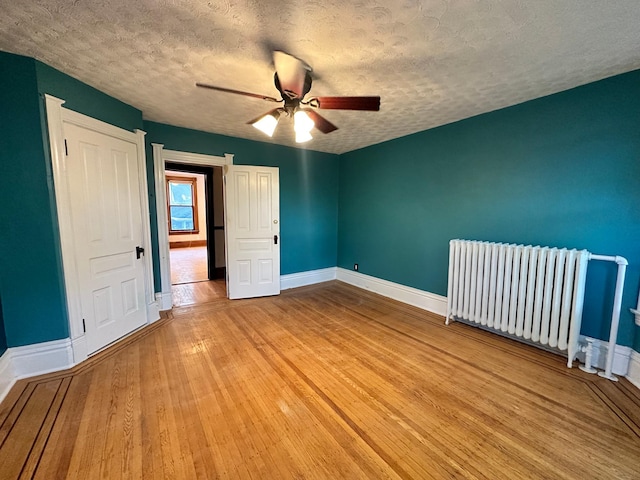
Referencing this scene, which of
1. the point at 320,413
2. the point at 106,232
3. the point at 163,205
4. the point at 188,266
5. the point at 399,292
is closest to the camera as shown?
the point at 320,413

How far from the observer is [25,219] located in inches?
81.0

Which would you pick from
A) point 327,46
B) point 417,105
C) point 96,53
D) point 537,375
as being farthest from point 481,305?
point 96,53

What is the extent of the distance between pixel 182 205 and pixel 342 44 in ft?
30.7

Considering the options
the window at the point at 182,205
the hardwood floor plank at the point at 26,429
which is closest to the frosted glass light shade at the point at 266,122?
the hardwood floor plank at the point at 26,429

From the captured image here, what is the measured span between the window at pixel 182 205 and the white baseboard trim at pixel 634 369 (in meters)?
10.6

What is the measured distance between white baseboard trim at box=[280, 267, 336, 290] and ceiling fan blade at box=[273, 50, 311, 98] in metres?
3.28

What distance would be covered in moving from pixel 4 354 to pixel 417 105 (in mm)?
4183

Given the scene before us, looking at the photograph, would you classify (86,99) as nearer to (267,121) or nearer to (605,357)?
(267,121)

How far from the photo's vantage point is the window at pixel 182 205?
9.29 m

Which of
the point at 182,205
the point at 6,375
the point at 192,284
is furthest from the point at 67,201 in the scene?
the point at 182,205

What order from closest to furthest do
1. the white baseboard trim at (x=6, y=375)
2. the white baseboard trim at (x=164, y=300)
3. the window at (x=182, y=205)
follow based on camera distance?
the white baseboard trim at (x=6, y=375) → the white baseboard trim at (x=164, y=300) → the window at (x=182, y=205)

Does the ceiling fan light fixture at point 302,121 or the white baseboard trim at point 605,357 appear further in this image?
the white baseboard trim at point 605,357

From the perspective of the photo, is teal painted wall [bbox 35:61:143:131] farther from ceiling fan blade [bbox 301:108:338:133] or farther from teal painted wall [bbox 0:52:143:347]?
ceiling fan blade [bbox 301:108:338:133]

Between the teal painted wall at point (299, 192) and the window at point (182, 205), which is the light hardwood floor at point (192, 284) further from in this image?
the window at point (182, 205)
